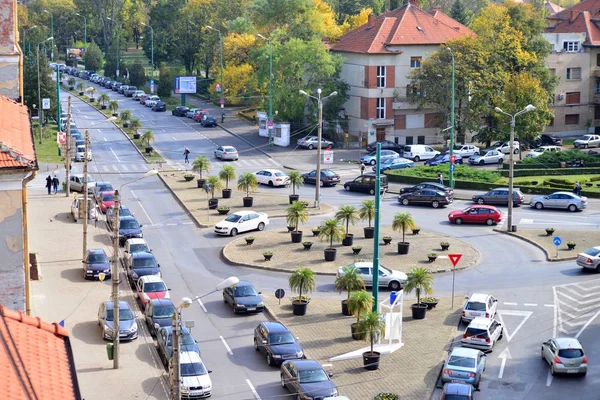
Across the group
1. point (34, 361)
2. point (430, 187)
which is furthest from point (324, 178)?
point (34, 361)

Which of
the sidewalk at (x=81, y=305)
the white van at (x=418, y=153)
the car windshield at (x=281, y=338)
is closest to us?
the sidewalk at (x=81, y=305)

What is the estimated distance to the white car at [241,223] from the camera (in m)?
58.6

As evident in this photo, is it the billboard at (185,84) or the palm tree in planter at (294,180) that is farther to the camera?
the billboard at (185,84)

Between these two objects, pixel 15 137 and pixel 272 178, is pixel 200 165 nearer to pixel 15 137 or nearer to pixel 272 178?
pixel 272 178

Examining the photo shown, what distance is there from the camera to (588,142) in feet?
301

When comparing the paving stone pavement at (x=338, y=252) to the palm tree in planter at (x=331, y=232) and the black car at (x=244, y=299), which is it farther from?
the black car at (x=244, y=299)

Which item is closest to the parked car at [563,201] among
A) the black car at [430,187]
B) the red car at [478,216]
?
the red car at [478,216]

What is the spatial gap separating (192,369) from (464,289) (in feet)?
57.8

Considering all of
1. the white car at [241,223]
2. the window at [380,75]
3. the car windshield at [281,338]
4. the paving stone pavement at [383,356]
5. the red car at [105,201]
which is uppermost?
the window at [380,75]

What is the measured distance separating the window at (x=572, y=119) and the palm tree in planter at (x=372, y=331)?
6757 cm

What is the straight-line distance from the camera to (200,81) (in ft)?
445

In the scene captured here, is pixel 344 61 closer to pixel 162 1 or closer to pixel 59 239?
pixel 59 239

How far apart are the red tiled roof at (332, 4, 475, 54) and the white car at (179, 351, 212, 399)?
60.3 m

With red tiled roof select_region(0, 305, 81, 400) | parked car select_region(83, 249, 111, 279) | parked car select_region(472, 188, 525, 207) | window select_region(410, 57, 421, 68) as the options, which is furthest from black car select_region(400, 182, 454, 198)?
red tiled roof select_region(0, 305, 81, 400)
